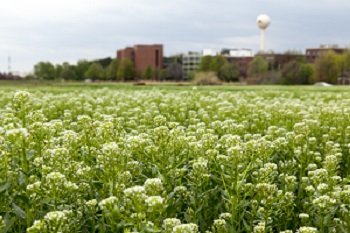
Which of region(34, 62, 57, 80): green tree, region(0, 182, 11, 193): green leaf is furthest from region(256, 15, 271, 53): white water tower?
region(0, 182, 11, 193): green leaf

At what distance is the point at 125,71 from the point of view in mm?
122250

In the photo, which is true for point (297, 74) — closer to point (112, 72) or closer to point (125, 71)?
point (125, 71)

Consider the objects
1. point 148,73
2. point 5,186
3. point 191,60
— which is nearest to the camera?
point 5,186

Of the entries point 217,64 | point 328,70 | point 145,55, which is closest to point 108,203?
point 328,70

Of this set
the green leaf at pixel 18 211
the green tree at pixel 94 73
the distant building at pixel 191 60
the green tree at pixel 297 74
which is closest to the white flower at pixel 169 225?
the green leaf at pixel 18 211

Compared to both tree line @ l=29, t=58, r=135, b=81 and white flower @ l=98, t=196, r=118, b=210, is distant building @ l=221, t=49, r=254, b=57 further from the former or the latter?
white flower @ l=98, t=196, r=118, b=210

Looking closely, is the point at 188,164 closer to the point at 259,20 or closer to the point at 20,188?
the point at 20,188

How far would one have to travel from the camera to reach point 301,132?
24.6ft

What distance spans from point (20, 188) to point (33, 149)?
849 mm

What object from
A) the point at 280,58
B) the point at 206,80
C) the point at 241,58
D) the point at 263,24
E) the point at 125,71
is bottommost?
the point at 206,80

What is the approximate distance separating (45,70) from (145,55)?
27.1m

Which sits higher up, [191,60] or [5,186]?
[191,60]

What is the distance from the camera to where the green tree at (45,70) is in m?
119

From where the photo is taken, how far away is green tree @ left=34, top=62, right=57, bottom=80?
11949cm
